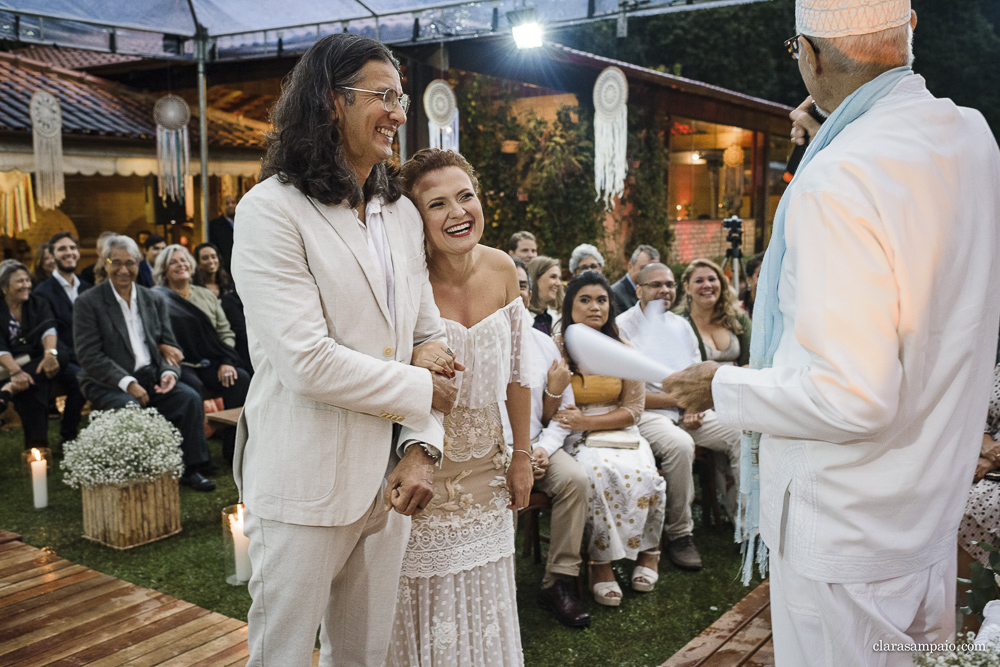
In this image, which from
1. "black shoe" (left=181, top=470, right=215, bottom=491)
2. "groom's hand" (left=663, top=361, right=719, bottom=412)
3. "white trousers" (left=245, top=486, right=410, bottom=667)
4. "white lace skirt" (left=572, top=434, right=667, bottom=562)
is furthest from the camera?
"black shoe" (left=181, top=470, right=215, bottom=491)

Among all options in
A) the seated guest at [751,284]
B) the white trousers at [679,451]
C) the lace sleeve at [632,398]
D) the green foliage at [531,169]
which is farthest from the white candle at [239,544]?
the green foliage at [531,169]

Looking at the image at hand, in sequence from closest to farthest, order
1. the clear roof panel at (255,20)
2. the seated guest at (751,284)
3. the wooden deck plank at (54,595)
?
the wooden deck plank at (54,595) < the clear roof panel at (255,20) < the seated guest at (751,284)

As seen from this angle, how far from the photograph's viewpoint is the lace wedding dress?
2.30 metres

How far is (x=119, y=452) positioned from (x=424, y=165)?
2967mm

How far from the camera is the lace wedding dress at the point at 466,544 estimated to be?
2.30m

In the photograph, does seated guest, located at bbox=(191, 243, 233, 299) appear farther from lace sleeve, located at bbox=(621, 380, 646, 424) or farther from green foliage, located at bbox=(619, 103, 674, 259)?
green foliage, located at bbox=(619, 103, 674, 259)

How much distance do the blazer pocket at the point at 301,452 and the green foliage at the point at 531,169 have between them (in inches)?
388

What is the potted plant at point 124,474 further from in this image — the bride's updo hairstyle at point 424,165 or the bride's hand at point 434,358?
the bride's hand at point 434,358

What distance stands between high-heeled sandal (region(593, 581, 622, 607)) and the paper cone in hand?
2311 mm

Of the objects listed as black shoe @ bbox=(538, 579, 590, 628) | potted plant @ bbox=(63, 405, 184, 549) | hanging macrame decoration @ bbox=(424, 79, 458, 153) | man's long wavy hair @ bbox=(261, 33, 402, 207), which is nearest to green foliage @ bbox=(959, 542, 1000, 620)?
black shoe @ bbox=(538, 579, 590, 628)

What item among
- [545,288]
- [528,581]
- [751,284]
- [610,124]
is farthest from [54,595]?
[610,124]

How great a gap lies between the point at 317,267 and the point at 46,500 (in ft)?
14.0

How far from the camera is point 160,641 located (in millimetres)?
2994

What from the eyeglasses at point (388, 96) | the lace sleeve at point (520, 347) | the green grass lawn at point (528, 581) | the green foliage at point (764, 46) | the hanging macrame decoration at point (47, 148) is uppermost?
the green foliage at point (764, 46)
